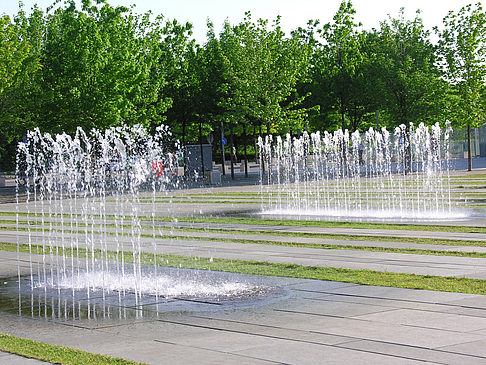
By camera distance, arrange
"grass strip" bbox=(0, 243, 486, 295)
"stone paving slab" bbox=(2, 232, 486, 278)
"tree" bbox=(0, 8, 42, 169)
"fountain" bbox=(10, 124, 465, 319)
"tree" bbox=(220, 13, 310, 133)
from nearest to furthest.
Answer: "grass strip" bbox=(0, 243, 486, 295) → "fountain" bbox=(10, 124, 465, 319) → "stone paving slab" bbox=(2, 232, 486, 278) → "tree" bbox=(0, 8, 42, 169) → "tree" bbox=(220, 13, 310, 133)

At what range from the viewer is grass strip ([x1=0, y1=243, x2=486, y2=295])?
831cm

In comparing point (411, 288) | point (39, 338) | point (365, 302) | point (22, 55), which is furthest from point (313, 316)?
point (22, 55)

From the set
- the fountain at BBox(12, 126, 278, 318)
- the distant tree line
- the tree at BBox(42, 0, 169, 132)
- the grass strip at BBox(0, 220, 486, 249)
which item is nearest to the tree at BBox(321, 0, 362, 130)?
the distant tree line

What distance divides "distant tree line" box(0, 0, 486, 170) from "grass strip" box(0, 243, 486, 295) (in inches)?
942

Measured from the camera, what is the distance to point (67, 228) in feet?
58.7

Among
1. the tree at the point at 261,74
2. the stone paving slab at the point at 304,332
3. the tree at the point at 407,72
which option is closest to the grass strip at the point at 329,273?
the stone paving slab at the point at 304,332

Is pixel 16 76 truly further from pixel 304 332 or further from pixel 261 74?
pixel 304 332

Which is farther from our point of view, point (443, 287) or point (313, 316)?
point (443, 287)

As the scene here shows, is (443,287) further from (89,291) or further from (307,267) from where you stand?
(89,291)

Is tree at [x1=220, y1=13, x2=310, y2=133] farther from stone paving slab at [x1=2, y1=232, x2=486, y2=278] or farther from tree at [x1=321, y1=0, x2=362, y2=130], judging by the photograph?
stone paving slab at [x1=2, y1=232, x2=486, y2=278]

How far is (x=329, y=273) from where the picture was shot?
31.1ft

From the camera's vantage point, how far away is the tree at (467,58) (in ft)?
116

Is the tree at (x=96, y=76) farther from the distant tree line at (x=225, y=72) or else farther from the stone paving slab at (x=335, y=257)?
the stone paving slab at (x=335, y=257)

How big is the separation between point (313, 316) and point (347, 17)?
39.5 meters
